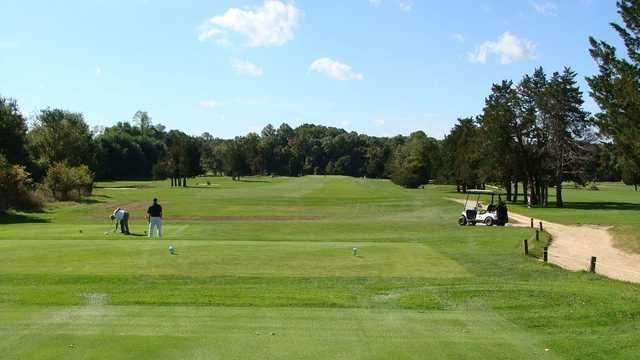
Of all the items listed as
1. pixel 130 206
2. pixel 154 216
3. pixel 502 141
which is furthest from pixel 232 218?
pixel 502 141

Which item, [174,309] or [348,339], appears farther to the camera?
[174,309]

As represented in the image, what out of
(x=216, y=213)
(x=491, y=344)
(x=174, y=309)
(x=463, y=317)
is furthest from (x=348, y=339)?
(x=216, y=213)

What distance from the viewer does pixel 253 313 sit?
46.0 feet

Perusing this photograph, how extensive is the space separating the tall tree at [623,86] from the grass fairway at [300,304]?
50.9ft

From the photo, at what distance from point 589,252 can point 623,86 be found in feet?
36.8

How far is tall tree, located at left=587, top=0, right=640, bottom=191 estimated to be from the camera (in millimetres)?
38500

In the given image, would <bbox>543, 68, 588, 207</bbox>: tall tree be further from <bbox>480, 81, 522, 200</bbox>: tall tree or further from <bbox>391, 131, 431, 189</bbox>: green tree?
<bbox>391, 131, 431, 189</bbox>: green tree

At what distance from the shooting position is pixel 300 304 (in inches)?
595

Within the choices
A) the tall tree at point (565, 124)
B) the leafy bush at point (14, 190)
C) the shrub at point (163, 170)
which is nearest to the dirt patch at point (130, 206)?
the leafy bush at point (14, 190)

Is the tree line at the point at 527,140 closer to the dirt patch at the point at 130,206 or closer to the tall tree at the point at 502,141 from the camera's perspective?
the tall tree at the point at 502,141

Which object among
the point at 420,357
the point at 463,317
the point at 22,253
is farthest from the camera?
the point at 22,253

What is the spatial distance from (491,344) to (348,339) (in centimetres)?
257

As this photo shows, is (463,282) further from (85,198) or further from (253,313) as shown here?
(85,198)

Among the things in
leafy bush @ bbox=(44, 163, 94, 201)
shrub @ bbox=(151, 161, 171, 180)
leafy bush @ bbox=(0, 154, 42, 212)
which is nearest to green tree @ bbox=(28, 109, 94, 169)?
shrub @ bbox=(151, 161, 171, 180)
